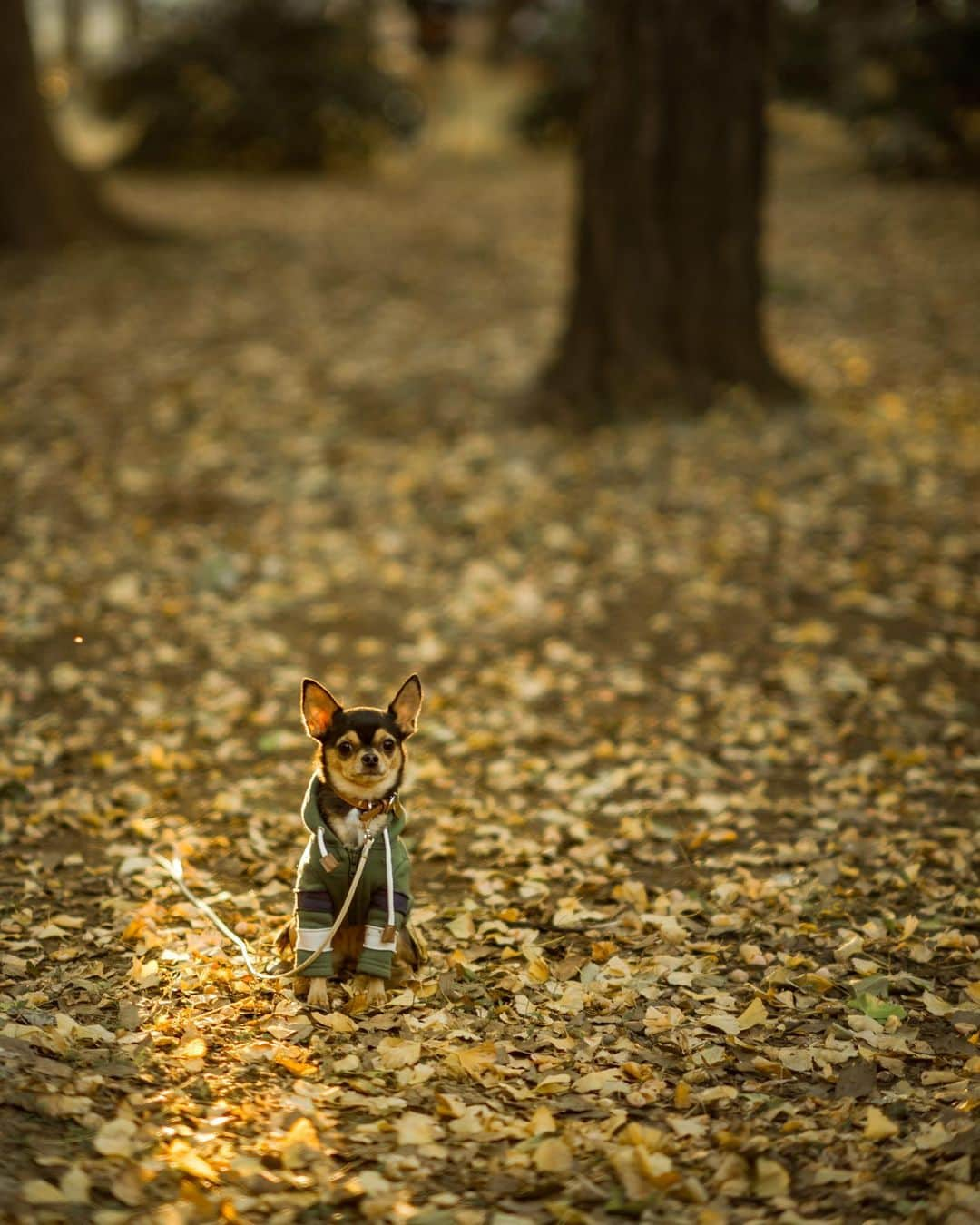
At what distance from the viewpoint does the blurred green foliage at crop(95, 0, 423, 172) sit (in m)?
18.3

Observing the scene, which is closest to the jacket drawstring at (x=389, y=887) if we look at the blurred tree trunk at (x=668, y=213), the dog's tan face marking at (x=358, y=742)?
the dog's tan face marking at (x=358, y=742)

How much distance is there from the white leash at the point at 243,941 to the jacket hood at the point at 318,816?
0.05 metres

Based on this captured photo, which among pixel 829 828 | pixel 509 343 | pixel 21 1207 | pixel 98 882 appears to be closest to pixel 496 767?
pixel 829 828

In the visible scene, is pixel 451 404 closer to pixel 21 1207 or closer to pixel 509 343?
pixel 509 343

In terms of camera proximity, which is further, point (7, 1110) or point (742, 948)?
point (742, 948)

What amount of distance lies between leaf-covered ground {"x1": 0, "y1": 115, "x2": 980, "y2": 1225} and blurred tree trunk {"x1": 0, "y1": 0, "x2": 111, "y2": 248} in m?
0.57

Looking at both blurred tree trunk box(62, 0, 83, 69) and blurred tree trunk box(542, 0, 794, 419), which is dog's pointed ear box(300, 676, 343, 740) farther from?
blurred tree trunk box(62, 0, 83, 69)

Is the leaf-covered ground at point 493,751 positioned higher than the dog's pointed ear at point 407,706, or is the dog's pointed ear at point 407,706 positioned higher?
the dog's pointed ear at point 407,706

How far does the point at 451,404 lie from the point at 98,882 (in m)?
5.91

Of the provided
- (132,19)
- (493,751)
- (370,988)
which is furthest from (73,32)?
(370,988)

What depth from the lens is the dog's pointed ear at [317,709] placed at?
12.5 feet

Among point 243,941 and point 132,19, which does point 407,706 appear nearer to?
point 243,941

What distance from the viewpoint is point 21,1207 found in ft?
9.73

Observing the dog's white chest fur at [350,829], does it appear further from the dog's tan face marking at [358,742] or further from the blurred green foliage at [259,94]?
the blurred green foliage at [259,94]
